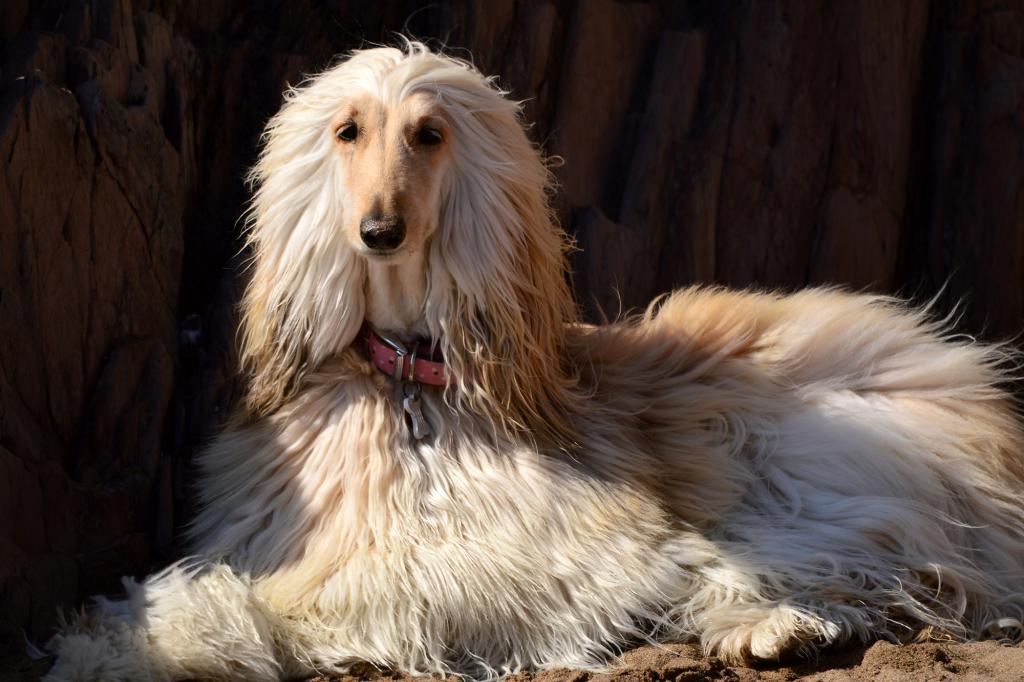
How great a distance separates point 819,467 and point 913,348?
0.62m

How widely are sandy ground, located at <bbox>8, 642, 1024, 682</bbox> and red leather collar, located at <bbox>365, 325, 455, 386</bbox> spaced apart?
2.64 ft

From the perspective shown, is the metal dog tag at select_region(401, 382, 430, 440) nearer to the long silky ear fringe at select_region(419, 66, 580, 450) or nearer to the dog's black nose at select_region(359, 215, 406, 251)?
the long silky ear fringe at select_region(419, 66, 580, 450)

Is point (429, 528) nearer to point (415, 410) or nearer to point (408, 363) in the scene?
point (415, 410)

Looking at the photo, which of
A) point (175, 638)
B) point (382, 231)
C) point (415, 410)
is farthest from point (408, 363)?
point (175, 638)

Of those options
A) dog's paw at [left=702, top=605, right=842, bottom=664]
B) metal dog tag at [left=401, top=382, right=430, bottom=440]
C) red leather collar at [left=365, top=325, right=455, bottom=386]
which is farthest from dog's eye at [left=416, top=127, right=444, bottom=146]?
dog's paw at [left=702, top=605, right=842, bottom=664]

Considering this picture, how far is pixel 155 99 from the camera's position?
4.40 metres

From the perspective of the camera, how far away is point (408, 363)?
12.1 ft

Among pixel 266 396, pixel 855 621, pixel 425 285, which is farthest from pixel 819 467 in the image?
pixel 266 396

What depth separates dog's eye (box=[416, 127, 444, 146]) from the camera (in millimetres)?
3627

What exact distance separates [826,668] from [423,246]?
5.18 ft

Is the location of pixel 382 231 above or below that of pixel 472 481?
above

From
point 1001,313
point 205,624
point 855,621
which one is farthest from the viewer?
point 1001,313

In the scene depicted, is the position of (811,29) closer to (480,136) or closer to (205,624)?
(480,136)

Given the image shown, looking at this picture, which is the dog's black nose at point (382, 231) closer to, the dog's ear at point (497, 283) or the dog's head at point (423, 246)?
the dog's head at point (423, 246)
